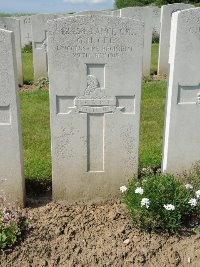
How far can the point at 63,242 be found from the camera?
3434 millimetres

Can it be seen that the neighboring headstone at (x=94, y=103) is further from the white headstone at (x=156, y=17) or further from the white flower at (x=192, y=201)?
the white headstone at (x=156, y=17)

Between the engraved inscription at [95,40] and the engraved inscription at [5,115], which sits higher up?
the engraved inscription at [95,40]

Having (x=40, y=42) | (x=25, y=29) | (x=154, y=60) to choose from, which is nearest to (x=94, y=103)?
(x=40, y=42)

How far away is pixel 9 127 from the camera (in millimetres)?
3709

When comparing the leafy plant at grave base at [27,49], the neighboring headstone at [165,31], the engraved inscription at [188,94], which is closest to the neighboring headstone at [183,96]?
the engraved inscription at [188,94]

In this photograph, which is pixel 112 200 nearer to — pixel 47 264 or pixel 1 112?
pixel 47 264

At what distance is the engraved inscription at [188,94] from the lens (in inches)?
156

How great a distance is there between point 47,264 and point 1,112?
4.94 feet

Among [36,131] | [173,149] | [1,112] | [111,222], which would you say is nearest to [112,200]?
[111,222]

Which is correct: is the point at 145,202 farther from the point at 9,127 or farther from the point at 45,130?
the point at 45,130

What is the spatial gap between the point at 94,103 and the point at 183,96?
970 mm

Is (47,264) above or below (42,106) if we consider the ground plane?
below

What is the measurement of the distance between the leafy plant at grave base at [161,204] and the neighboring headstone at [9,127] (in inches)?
45.4

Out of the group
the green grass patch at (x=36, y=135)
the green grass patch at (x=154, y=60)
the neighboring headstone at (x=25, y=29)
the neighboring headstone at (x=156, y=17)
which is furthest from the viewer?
the neighboring headstone at (x=156, y=17)
